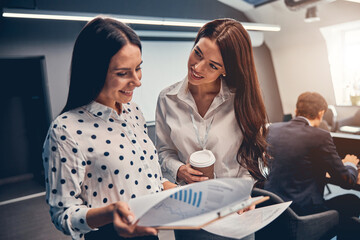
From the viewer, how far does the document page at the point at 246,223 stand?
86cm

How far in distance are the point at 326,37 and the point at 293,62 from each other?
3.77ft

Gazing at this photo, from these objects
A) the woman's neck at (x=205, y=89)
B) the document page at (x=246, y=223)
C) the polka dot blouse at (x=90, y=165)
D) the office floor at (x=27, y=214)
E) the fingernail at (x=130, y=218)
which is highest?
the woman's neck at (x=205, y=89)

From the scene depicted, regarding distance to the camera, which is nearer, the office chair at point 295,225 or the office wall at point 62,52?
the office chair at point 295,225

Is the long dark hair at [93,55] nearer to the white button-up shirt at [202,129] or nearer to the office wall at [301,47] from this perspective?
the white button-up shirt at [202,129]

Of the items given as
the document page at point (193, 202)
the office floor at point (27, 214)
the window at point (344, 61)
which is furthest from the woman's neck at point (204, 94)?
the window at point (344, 61)

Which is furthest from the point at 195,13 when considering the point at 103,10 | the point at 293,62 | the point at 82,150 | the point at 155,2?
the point at 82,150

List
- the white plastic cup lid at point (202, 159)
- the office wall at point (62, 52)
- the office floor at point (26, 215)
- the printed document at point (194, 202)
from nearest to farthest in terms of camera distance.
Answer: the printed document at point (194, 202) → the white plastic cup lid at point (202, 159) → the office floor at point (26, 215) → the office wall at point (62, 52)

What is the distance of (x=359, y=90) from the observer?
22.5 ft

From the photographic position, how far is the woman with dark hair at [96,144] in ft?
2.90

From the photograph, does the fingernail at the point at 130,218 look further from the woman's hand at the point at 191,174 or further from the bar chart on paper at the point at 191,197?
the woman's hand at the point at 191,174

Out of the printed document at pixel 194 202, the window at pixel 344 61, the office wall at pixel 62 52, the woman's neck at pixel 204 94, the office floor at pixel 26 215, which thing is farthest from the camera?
the window at pixel 344 61

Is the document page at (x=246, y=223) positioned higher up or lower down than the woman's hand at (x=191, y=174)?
lower down

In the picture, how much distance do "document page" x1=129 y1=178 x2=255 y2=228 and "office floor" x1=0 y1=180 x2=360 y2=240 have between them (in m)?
2.56

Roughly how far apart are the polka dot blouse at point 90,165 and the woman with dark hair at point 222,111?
1.03ft
